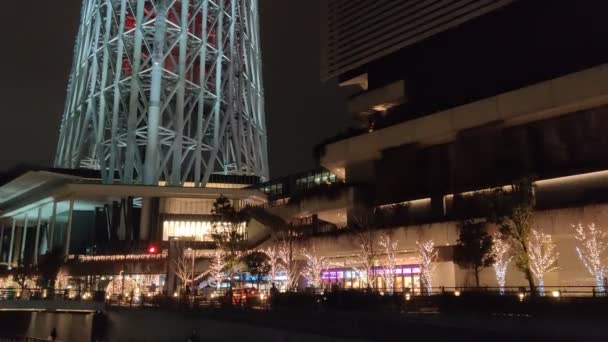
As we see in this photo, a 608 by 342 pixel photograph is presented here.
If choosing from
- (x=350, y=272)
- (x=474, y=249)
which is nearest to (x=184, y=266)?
(x=350, y=272)

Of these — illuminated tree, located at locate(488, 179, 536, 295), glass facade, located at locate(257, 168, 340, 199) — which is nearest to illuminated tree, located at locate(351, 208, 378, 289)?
illuminated tree, located at locate(488, 179, 536, 295)

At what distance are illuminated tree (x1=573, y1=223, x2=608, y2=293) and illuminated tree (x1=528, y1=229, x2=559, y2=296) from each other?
1788mm

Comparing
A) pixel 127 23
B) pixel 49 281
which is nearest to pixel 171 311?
pixel 49 281

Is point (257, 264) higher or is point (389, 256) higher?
point (389, 256)

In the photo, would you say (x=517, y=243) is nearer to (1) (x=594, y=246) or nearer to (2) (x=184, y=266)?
(1) (x=594, y=246)

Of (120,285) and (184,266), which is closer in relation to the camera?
(184,266)

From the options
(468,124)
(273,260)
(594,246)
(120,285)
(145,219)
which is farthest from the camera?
(145,219)

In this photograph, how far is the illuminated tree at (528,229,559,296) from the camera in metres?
34.4

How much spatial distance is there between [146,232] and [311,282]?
1198 inches

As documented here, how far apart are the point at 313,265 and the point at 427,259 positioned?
447 inches

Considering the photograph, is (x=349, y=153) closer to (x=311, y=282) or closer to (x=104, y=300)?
(x=311, y=282)

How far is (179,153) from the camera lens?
81875mm

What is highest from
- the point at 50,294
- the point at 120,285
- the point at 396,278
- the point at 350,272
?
the point at 350,272

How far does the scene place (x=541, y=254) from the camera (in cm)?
3684
